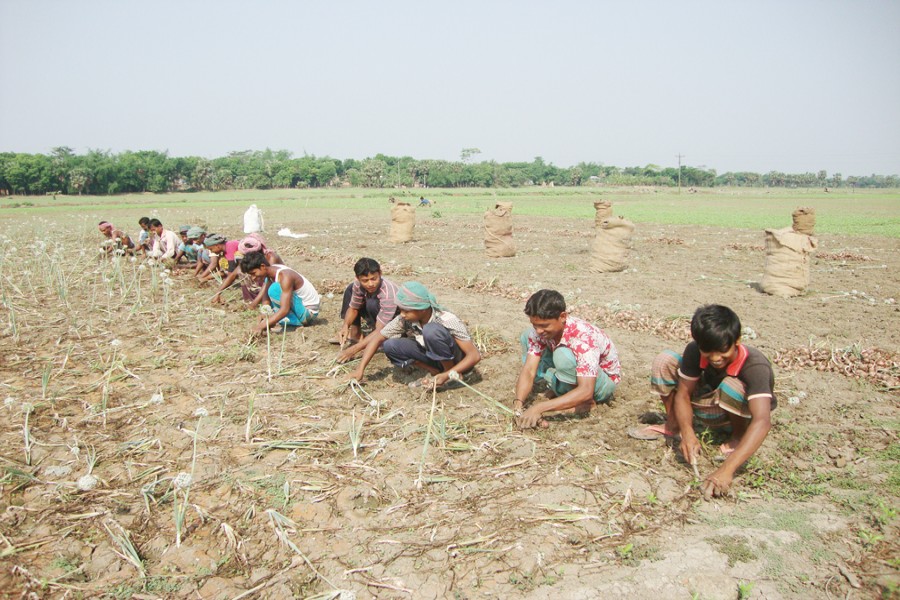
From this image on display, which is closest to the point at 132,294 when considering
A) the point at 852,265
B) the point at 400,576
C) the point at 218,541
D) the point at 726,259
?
the point at 218,541

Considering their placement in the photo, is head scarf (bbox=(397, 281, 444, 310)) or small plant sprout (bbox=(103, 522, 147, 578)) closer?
small plant sprout (bbox=(103, 522, 147, 578))

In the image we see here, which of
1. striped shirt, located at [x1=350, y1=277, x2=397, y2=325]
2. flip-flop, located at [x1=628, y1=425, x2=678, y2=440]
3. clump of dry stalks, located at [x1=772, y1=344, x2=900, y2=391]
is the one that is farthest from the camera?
striped shirt, located at [x1=350, y1=277, x2=397, y2=325]

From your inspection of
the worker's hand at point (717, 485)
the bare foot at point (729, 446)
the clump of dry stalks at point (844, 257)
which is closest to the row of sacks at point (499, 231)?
the clump of dry stalks at point (844, 257)

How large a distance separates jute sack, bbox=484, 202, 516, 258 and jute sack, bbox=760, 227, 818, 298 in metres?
5.61

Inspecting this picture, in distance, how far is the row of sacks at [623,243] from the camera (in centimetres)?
874

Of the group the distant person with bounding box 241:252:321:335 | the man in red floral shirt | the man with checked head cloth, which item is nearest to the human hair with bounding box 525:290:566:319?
the man in red floral shirt

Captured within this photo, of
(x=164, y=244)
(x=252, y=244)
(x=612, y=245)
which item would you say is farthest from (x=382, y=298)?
(x=164, y=244)

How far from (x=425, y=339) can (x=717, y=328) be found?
7.80 feet

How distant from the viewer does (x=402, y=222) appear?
16219mm

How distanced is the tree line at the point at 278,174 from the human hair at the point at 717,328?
69909mm

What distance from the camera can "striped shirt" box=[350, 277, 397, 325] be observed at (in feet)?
17.2

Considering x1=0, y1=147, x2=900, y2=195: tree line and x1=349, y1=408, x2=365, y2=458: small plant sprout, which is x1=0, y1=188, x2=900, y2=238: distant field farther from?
x1=349, y1=408, x2=365, y2=458: small plant sprout

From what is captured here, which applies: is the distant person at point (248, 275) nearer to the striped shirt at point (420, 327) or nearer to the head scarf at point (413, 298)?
the striped shirt at point (420, 327)

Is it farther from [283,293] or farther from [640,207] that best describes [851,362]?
[640,207]
